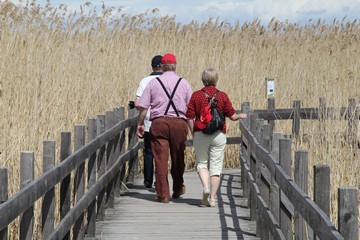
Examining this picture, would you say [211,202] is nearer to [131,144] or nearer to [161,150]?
[161,150]

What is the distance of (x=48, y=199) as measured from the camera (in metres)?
5.82

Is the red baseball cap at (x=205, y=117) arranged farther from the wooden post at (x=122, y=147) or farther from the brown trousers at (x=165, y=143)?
the wooden post at (x=122, y=147)

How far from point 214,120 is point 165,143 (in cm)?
Answer: 81

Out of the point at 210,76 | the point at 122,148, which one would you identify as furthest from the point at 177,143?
the point at 122,148

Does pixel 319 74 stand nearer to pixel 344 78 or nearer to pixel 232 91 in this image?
pixel 344 78

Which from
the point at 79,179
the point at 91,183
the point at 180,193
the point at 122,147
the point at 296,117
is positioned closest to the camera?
the point at 79,179

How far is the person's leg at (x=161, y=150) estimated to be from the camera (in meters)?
9.82

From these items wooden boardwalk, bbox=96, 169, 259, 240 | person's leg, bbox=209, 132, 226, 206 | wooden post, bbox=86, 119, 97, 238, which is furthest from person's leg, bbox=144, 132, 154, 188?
wooden post, bbox=86, 119, 97, 238

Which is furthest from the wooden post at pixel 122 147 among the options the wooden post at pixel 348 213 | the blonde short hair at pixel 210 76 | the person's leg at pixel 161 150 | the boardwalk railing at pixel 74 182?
the wooden post at pixel 348 213

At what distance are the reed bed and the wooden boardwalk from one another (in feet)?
3.03

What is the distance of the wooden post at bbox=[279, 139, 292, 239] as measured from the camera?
610 centimetres

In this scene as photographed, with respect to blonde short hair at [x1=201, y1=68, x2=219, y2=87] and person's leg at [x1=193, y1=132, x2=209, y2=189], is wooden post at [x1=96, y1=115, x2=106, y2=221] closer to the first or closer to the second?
person's leg at [x1=193, y1=132, x2=209, y2=189]

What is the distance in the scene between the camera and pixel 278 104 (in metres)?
15.6

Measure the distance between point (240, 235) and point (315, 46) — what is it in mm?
10906
